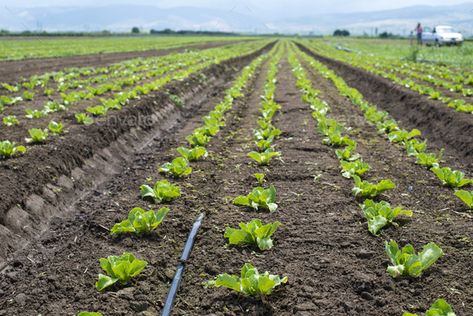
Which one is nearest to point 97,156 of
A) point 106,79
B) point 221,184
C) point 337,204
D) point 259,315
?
point 221,184

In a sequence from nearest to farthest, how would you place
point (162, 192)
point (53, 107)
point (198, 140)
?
1. point (162, 192)
2. point (198, 140)
3. point (53, 107)

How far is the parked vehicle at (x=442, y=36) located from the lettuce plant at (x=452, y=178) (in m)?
34.2

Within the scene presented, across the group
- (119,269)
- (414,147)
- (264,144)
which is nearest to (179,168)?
(264,144)

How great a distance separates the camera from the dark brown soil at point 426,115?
8555 mm

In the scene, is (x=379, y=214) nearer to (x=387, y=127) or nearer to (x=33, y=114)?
(x=387, y=127)

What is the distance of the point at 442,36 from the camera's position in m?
38.4

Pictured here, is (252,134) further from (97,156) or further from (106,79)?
(106,79)

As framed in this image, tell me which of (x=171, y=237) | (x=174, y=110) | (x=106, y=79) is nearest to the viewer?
(x=171, y=237)

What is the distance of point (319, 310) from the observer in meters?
3.39

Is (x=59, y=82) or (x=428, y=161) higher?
(x=59, y=82)

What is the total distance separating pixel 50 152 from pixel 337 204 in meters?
4.39

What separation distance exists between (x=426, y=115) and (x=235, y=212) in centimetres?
721

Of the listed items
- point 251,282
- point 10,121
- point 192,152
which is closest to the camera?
point 251,282

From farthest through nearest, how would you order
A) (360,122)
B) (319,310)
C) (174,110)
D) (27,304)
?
(174,110), (360,122), (27,304), (319,310)
